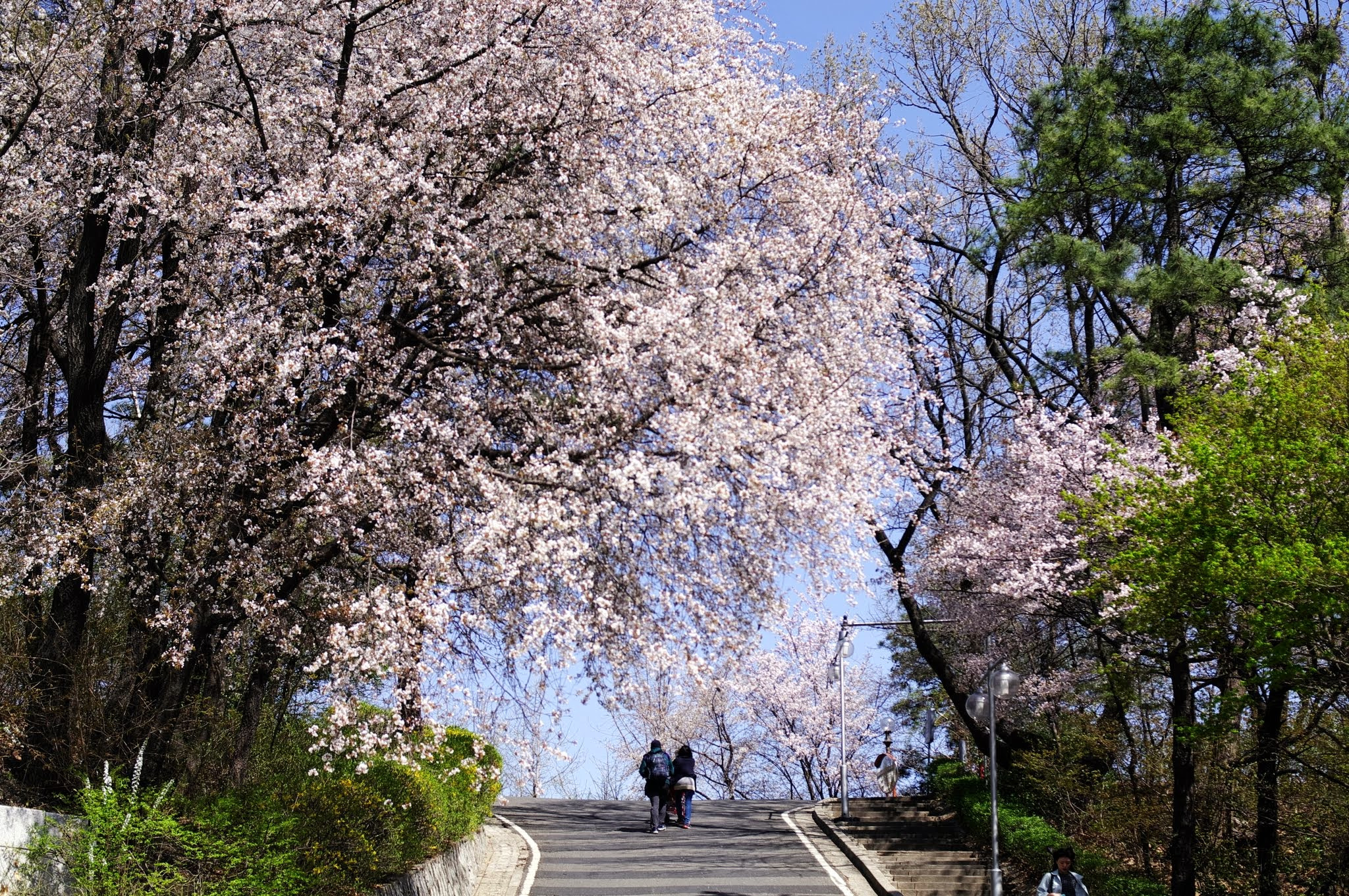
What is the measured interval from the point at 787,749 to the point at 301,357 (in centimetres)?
4022

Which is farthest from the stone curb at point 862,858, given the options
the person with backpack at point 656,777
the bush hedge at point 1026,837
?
the person with backpack at point 656,777

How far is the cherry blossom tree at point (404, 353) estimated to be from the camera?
37.2 feet

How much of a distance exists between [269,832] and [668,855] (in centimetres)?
937

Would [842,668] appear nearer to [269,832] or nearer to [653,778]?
[653,778]

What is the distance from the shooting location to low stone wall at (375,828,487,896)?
13172 mm

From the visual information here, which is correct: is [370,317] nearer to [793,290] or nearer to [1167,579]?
[793,290]

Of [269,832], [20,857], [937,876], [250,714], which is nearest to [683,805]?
[937,876]

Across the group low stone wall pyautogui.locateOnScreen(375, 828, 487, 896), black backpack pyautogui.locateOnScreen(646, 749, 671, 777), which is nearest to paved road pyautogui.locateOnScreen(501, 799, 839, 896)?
low stone wall pyautogui.locateOnScreen(375, 828, 487, 896)

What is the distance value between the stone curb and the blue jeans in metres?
2.46

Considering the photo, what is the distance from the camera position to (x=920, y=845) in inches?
824

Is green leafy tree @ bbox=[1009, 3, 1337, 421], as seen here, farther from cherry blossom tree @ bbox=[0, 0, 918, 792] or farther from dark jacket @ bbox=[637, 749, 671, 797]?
dark jacket @ bbox=[637, 749, 671, 797]

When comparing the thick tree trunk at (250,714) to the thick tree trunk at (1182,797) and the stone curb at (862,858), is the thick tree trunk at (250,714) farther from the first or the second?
the thick tree trunk at (1182,797)

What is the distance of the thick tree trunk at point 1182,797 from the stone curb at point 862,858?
11.7 feet

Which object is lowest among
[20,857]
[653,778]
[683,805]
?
[683,805]
